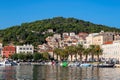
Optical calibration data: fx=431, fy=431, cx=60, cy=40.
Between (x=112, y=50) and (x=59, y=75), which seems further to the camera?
(x=112, y=50)

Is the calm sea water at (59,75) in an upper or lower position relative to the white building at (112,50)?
lower

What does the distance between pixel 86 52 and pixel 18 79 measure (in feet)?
317

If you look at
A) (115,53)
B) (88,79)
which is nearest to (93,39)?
(115,53)

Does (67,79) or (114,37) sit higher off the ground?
(114,37)

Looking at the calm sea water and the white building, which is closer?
the calm sea water

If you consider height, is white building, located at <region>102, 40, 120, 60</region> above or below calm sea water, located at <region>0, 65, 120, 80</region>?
above

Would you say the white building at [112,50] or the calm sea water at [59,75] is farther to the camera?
the white building at [112,50]

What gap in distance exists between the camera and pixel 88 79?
5656 centimetres

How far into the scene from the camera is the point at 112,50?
516 ft

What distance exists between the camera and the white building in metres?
151

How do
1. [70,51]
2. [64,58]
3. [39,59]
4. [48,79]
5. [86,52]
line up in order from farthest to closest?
1. [39,59]
2. [64,58]
3. [70,51]
4. [86,52]
5. [48,79]

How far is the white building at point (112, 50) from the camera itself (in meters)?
151

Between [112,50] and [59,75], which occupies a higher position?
[112,50]

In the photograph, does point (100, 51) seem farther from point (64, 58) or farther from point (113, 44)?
point (64, 58)
